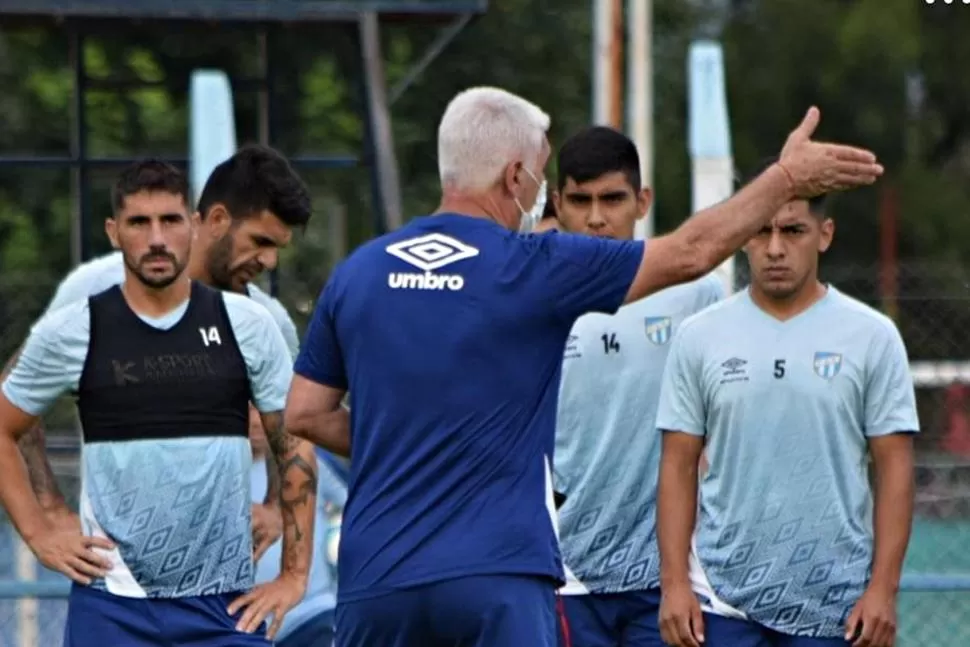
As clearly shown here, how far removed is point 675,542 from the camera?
7.18m

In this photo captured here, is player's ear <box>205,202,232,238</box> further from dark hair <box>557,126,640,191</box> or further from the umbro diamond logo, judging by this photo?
the umbro diamond logo

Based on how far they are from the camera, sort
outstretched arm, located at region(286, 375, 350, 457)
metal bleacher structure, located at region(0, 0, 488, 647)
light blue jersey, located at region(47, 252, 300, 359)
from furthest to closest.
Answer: metal bleacher structure, located at region(0, 0, 488, 647), light blue jersey, located at region(47, 252, 300, 359), outstretched arm, located at region(286, 375, 350, 457)

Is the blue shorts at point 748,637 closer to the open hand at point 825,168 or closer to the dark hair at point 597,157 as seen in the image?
the dark hair at point 597,157

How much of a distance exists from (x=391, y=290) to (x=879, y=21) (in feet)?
115

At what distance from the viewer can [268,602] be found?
23.4 ft

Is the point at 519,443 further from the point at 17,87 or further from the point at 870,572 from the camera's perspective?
the point at 17,87

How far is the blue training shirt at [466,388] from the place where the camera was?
5.88 m

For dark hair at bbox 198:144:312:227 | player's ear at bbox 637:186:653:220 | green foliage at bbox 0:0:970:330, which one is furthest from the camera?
green foliage at bbox 0:0:970:330

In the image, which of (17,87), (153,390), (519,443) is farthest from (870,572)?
(17,87)

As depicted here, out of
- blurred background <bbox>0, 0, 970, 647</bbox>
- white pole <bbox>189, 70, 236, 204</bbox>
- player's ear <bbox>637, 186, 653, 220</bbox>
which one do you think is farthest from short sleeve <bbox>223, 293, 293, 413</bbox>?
white pole <bbox>189, 70, 236, 204</bbox>

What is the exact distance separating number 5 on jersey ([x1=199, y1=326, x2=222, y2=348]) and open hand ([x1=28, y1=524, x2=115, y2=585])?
0.63 meters

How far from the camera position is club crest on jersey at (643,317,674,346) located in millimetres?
7672

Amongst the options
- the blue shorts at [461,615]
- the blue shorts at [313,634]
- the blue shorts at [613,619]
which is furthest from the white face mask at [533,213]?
the blue shorts at [313,634]

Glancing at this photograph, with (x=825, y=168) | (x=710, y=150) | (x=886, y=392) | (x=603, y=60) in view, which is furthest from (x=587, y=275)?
(x=603, y=60)
